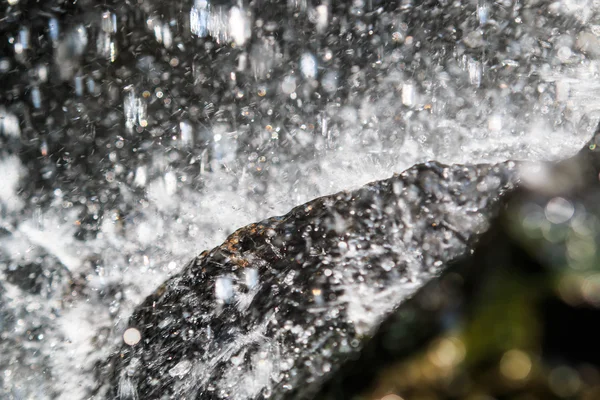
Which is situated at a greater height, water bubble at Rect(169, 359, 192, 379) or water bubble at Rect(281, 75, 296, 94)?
water bubble at Rect(281, 75, 296, 94)

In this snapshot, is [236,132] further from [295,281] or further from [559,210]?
[559,210]

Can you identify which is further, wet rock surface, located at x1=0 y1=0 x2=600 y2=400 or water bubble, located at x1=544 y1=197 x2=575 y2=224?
wet rock surface, located at x1=0 y1=0 x2=600 y2=400

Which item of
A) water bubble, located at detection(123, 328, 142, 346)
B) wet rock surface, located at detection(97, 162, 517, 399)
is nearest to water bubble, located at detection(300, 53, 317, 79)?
wet rock surface, located at detection(97, 162, 517, 399)

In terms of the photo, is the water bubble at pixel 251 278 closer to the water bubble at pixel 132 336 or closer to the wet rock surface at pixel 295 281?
the wet rock surface at pixel 295 281

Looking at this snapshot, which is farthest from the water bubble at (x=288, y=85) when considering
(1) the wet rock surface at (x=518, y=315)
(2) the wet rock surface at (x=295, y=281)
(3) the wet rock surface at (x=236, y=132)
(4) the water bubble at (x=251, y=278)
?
(1) the wet rock surface at (x=518, y=315)

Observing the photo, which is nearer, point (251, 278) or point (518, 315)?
point (518, 315)

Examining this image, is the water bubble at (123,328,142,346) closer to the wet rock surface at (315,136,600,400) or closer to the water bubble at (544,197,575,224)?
the wet rock surface at (315,136,600,400)

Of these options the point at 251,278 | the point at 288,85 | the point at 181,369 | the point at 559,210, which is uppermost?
the point at 288,85

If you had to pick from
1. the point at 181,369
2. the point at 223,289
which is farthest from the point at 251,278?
the point at 181,369

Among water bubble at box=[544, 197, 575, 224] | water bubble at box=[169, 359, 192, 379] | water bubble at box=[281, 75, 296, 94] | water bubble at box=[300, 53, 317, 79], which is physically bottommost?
water bubble at box=[169, 359, 192, 379]

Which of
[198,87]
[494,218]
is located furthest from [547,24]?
[198,87]
